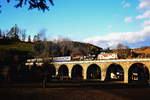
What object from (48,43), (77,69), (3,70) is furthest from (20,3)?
(48,43)

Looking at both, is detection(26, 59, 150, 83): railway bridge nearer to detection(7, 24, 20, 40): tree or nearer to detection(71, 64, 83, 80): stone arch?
detection(71, 64, 83, 80): stone arch

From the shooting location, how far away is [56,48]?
110875 mm

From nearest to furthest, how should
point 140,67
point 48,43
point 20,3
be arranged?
point 20,3, point 140,67, point 48,43

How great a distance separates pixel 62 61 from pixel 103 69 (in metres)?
16.9

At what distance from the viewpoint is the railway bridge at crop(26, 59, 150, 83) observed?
178 feet

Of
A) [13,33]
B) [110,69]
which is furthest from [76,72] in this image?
[13,33]

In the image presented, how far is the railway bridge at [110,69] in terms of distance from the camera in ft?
178

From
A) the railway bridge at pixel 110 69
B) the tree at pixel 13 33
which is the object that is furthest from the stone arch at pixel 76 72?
the tree at pixel 13 33

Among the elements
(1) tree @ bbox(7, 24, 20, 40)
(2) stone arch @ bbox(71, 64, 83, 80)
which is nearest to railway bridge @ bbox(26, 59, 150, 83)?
(2) stone arch @ bbox(71, 64, 83, 80)

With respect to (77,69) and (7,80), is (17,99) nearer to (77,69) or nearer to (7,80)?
(7,80)

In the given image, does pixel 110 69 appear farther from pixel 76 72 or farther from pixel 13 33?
pixel 13 33

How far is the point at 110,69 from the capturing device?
6231cm

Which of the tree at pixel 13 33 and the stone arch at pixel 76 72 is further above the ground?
the tree at pixel 13 33

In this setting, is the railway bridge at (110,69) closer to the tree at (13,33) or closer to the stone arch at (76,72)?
the stone arch at (76,72)
